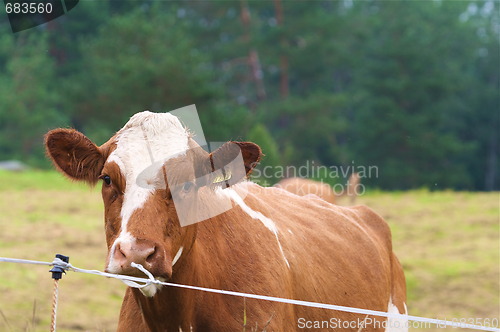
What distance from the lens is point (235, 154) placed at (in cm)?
385

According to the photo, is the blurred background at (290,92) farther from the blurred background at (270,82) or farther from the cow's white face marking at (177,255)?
the cow's white face marking at (177,255)

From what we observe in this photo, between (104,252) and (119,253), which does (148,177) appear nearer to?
(119,253)

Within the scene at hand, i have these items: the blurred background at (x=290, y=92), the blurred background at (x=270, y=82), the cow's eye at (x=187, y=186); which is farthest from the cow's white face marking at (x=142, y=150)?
the blurred background at (x=270, y=82)

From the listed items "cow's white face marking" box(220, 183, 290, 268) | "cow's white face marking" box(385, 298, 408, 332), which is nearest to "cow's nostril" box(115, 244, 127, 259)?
"cow's white face marking" box(220, 183, 290, 268)

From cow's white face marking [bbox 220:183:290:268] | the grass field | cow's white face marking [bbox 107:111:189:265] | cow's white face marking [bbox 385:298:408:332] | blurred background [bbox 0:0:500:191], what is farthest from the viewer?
blurred background [bbox 0:0:500:191]

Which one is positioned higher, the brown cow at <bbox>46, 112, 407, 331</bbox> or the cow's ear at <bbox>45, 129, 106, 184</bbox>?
the cow's ear at <bbox>45, 129, 106, 184</bbox>

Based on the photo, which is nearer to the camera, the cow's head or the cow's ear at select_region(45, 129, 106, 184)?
the cow's head

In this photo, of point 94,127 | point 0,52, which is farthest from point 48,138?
point 0,52

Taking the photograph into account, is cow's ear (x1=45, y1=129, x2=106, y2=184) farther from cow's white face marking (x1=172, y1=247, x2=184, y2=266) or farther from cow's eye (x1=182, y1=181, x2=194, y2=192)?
cow's white face marking (x1=172, y1=247, x2=184, y2=266)

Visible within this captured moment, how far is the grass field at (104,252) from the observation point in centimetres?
1155

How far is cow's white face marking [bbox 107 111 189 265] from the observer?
3486 millimetres

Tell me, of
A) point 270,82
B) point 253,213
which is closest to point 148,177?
point 253,213

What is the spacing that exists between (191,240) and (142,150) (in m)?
0.52

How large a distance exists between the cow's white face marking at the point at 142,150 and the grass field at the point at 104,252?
225 inches
